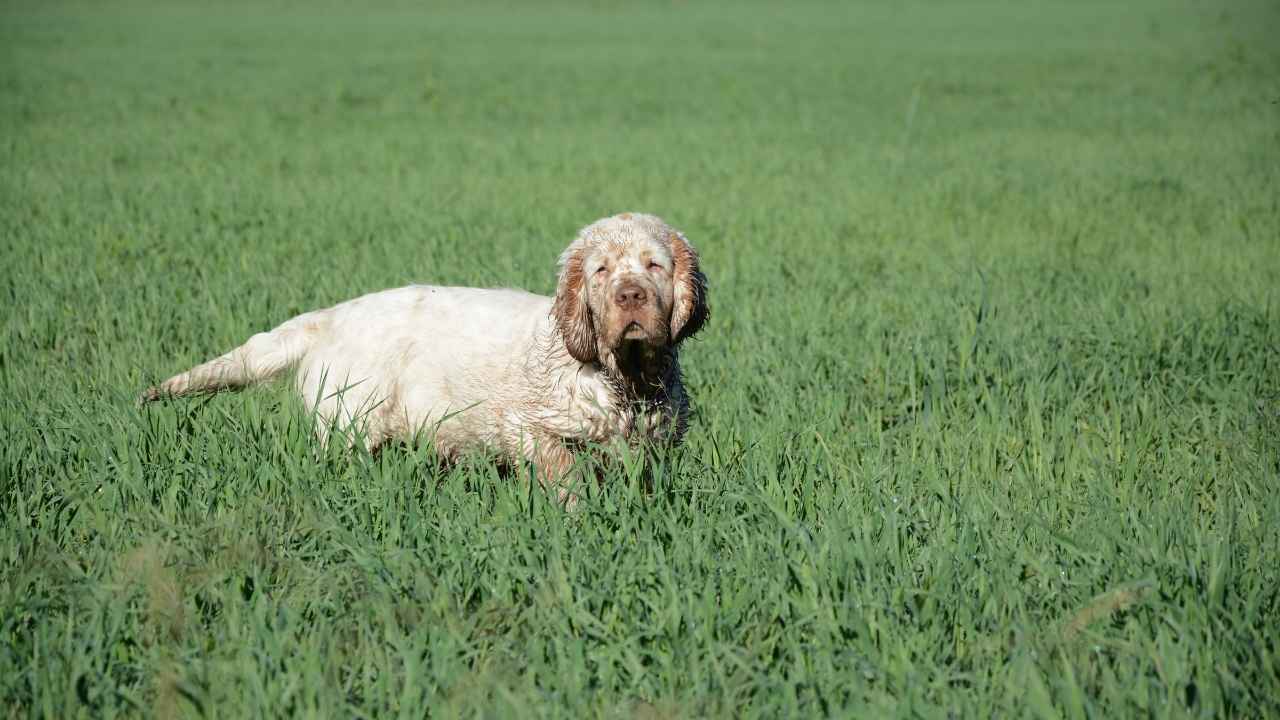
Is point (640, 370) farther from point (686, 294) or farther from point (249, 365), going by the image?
point (249, 365)

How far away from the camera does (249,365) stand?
13.2 feet

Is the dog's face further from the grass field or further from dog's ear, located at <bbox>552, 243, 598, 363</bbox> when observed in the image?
the grass field

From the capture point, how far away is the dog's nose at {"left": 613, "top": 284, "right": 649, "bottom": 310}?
10.5ft

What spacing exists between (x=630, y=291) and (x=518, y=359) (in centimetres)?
69

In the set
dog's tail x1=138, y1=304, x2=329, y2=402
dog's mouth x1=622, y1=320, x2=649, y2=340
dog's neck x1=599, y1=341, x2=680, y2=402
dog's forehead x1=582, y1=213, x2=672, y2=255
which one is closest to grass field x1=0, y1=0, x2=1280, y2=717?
dog's tail x1=138, y1=304, x2=329, y2=402

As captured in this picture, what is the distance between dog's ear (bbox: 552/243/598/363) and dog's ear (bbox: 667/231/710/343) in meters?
0.28

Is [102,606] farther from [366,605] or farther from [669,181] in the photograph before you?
[669,181]

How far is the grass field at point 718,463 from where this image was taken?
240 cm

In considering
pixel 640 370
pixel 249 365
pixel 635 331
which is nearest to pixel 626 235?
pixel 635 331

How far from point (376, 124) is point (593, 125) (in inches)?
120

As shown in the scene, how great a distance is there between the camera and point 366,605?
104 inches

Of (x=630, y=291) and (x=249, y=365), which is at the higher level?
(x=630, y=291)

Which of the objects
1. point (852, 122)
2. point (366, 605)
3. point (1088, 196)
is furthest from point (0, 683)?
point (852, 122)

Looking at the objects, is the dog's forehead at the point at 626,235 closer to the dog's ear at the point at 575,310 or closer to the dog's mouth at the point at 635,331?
the dog's ear at the point at 575,310
